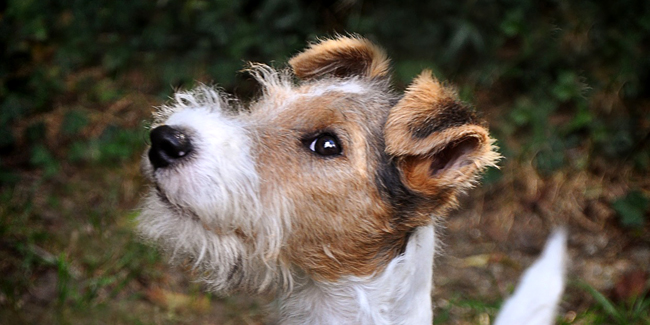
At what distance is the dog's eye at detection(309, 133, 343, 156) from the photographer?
2719 millimetres

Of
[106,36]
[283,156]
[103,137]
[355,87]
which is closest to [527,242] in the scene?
[355,87]

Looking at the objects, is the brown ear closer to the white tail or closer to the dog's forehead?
the dog's forehead

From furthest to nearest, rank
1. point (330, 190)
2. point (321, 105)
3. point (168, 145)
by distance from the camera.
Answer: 1. point (321, 105)
2. point (330, 190)
3. point (168, 145)

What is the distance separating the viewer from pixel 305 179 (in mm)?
2676

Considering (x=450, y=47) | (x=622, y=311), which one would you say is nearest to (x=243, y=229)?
(x=622, y=311)

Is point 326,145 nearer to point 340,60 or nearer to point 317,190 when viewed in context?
point 317,190

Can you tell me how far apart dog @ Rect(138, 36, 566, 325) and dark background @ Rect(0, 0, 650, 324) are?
197 centimetres

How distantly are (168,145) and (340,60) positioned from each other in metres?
1.19

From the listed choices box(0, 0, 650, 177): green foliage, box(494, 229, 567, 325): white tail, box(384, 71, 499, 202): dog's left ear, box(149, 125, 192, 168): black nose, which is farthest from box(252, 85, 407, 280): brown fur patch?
box(0, 0, 650, 177): green foliage

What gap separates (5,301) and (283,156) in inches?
99.8

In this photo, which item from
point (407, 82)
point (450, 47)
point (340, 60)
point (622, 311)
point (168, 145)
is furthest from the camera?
point (450, 47)

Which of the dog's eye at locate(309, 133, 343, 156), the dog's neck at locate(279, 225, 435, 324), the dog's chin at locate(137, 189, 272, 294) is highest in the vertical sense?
the dog's eye at locate(309, 133, 343, 156)

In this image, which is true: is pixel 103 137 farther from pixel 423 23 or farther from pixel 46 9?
pixel 423 23

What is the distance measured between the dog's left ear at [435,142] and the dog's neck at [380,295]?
302 millimetres
